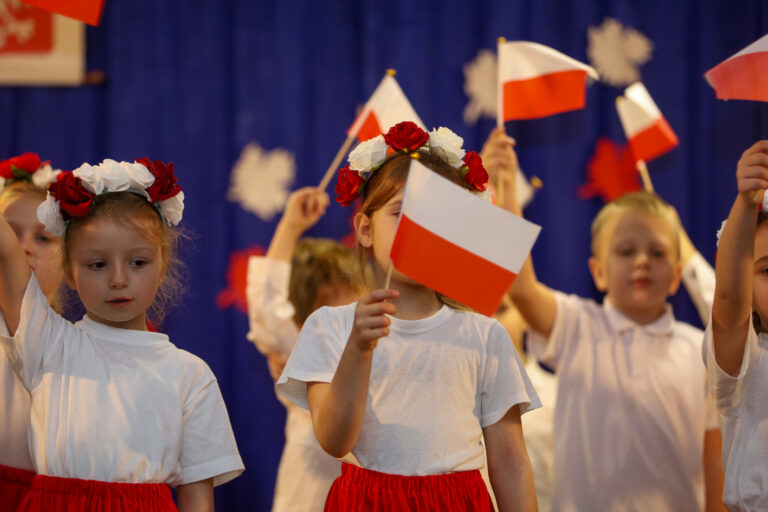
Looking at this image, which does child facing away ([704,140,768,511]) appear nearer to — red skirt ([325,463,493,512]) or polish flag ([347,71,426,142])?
red skirt ([325,463,493,512])

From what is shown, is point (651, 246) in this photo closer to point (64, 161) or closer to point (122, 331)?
point (122, 331)

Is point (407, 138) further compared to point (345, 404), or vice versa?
point (407, 138)

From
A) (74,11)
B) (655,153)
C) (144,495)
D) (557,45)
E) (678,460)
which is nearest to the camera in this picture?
(144,495)

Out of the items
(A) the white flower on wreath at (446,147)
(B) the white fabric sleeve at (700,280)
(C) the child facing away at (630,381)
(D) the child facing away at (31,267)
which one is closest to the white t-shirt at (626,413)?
(C) the child facing away at (630,381)

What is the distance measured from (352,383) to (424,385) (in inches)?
8.2

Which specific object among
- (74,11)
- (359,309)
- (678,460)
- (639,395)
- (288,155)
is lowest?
(678,460)

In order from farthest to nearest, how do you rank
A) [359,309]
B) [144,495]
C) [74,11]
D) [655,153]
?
[655,153], [74,11], [144,495], [359,309]

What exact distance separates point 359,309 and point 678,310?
1939 millimetres

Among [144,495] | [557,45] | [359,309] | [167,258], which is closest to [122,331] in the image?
[167,258]

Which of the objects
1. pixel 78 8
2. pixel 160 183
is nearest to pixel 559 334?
pixel 160 183

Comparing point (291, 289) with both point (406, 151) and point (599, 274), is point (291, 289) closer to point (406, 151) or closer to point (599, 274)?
point (599, 274)

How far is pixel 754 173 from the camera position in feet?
4.66

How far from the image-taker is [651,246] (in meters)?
2.40

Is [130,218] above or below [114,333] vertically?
above
